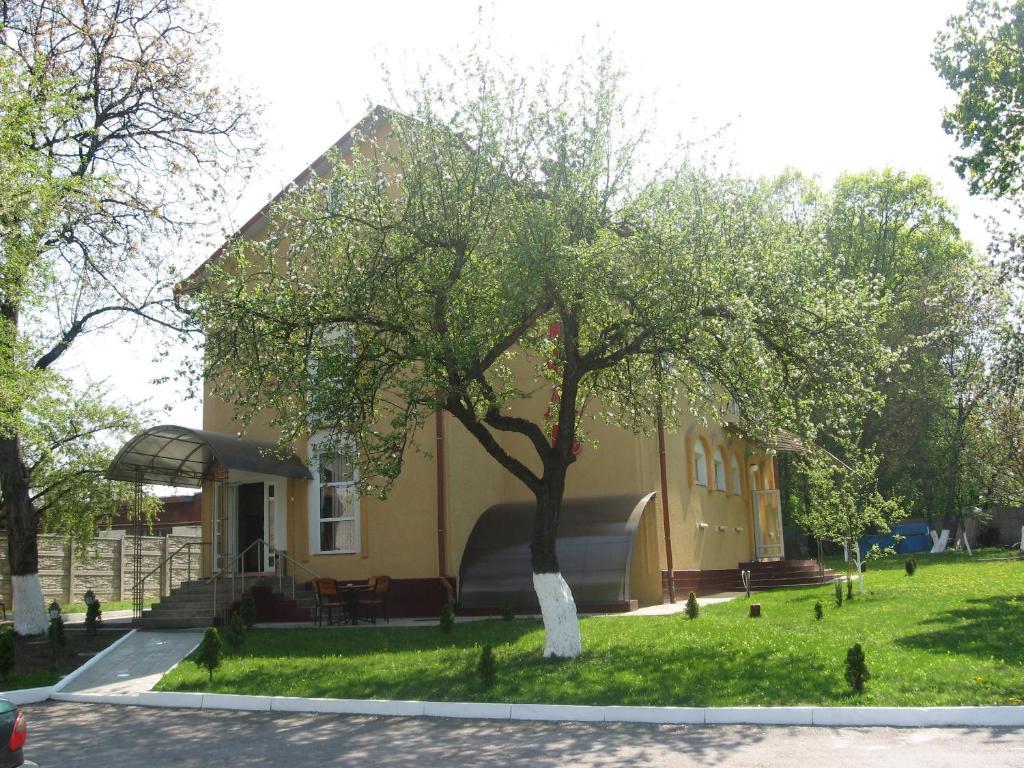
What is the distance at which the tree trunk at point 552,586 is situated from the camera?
12117 millimetres

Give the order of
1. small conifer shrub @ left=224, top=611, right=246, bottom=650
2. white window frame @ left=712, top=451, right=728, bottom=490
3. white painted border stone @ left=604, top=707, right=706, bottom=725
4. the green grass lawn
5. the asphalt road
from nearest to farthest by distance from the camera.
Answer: the asphalt road
white painted border stone @ left=604, top=707, right=706, bottom=725
the green grass lawn
small conifer shrub @ left=224, top=611, right=246, bottom=650
white window frame @ left=712, top=451, right=728, bottom=490

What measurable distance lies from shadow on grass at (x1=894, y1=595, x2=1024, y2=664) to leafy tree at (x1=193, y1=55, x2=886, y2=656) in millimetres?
3123

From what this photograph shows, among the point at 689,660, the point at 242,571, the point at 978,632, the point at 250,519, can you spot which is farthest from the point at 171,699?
the point at 978,632

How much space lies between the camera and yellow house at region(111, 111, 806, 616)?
1869 cm

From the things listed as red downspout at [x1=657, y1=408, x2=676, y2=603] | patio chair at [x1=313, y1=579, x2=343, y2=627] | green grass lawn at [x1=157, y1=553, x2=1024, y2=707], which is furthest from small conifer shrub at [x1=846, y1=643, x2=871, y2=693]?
patio chair at [x1=313, y1=579, x2=343, y2=627]

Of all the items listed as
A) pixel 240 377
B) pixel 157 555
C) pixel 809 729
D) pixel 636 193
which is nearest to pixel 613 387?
pixel 636 193

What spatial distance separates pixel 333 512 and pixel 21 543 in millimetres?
6209

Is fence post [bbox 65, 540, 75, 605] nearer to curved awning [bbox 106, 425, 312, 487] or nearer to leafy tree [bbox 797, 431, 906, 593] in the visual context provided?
curved awning [bbox 106, 425, 312, 487]

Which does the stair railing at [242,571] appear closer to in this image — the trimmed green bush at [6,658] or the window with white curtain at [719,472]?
the trimmed green bush at [6,658]

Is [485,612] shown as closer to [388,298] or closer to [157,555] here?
[388,298]

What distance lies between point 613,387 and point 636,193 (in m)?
3.44

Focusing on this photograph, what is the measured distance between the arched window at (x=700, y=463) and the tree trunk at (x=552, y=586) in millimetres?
11338

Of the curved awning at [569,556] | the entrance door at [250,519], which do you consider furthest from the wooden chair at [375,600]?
the entrance door at [250,519]

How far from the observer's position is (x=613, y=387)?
1494cm
